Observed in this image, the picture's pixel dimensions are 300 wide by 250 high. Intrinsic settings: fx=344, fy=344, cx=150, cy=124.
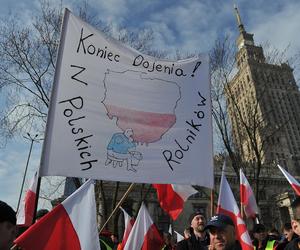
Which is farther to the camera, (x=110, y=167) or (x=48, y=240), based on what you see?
(x=110, y=167)

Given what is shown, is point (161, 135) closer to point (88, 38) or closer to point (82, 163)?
point (82, 163)

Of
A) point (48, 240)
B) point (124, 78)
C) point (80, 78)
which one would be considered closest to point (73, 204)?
point (48, 240)

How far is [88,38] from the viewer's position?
4.34m

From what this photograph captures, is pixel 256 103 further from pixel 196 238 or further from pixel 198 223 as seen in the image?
pixel 196 238

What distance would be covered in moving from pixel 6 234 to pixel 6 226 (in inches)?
1.9

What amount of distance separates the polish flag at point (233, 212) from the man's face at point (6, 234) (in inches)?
127

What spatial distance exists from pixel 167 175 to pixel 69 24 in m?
2.22

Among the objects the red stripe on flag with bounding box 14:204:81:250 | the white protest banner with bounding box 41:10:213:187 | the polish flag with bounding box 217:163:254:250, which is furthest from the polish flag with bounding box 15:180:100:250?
the polish flag with bounding box 217:163:254:250

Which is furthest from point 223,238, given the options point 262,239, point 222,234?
point 262,239

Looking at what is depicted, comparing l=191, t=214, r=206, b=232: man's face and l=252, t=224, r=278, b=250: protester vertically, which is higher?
l=191, t=214, r=206, b=232: man's face

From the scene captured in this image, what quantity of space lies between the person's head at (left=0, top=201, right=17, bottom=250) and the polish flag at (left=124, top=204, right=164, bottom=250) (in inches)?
115

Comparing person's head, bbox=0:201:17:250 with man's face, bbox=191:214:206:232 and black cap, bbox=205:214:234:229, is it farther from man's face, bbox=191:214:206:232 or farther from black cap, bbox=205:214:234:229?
man's face, bbox=191:214:206:232

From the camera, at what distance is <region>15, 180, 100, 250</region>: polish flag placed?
2879 millimetres

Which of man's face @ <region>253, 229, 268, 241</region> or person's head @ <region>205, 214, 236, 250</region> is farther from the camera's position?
man's face @ <region>253, 229, 268, 241</region>
